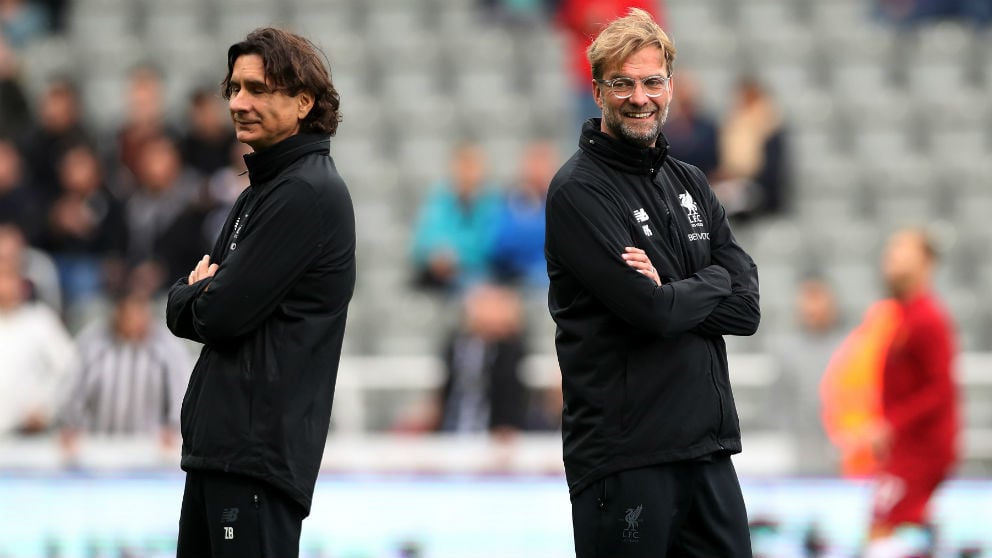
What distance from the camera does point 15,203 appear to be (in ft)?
Answer: 36.9

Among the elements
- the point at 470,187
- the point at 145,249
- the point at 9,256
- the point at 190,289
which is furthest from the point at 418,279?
the point at 190,289

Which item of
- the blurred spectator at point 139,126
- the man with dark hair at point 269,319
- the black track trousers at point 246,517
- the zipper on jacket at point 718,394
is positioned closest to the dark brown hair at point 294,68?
the man with dark hair at point 269,319

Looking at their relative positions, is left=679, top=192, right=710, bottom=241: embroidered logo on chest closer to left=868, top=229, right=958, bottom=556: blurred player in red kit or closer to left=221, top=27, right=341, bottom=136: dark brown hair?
left=221, top=27, right=341, bottom=136: dark brown hair

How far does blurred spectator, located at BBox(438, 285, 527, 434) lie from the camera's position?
9.55 m

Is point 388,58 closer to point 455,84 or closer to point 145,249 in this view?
point 455,84

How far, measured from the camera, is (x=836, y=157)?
13492 mm

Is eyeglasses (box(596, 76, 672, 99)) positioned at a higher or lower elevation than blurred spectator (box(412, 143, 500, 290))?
lower

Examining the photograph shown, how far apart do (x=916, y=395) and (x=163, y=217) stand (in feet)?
17.0

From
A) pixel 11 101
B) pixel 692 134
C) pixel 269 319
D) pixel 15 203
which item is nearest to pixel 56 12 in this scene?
pixel 11 101

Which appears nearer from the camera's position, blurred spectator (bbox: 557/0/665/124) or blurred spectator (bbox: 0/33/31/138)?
blurred spectator (bbox: 557/0/665/124)

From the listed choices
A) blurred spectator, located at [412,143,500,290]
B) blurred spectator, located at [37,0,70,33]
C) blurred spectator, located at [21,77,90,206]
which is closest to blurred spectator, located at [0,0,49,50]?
blurred spectator, located at [37,0,70,33]

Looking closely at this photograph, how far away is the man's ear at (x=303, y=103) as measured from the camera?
4.32 m

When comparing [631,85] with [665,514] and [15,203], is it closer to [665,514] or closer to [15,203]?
[665,514]

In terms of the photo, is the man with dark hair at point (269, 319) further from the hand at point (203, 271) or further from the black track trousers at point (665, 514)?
the black track trousers at point (665, 514)
